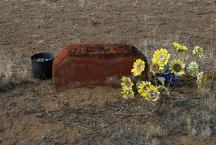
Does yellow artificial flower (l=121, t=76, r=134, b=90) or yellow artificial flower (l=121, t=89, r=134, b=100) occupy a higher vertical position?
yellow artificial flower (l=121, t=76, r=134, b=90)

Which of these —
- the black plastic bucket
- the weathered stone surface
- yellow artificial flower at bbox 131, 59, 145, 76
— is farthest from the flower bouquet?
the black plastic bucket

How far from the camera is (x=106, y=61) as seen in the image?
19.2 feet

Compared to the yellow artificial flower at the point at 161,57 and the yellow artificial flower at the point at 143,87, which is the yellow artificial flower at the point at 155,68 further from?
the yellow artificial flower at the point at 143,87

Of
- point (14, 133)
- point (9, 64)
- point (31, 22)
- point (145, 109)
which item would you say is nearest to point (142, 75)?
point (145, 109)

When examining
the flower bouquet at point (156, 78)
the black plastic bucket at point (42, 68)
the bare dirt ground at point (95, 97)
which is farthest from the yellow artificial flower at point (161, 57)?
the black plastic bucket at point (42, 68)

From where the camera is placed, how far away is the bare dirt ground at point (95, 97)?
5.16 metres

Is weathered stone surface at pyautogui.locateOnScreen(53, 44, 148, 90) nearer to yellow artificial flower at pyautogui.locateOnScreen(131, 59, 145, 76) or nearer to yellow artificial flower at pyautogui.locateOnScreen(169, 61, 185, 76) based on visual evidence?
yellow artificial flower at pyautogui.locateOnScreen(131, 59, 145, 76)

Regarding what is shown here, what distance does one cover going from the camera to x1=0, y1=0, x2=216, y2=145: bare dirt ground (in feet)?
16.9

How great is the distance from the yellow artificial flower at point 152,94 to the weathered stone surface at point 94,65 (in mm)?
408

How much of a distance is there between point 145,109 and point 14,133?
5.03 ft

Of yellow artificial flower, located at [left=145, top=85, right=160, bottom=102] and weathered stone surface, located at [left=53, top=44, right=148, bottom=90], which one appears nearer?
yellow artificial flower, located at [left=145, top=85, right=160, bottom=102]

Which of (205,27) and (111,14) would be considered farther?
(111,14)

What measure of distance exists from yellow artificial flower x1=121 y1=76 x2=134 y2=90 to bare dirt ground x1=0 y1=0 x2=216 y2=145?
0.68ft

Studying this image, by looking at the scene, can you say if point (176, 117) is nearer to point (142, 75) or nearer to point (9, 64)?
point (142, 75)
